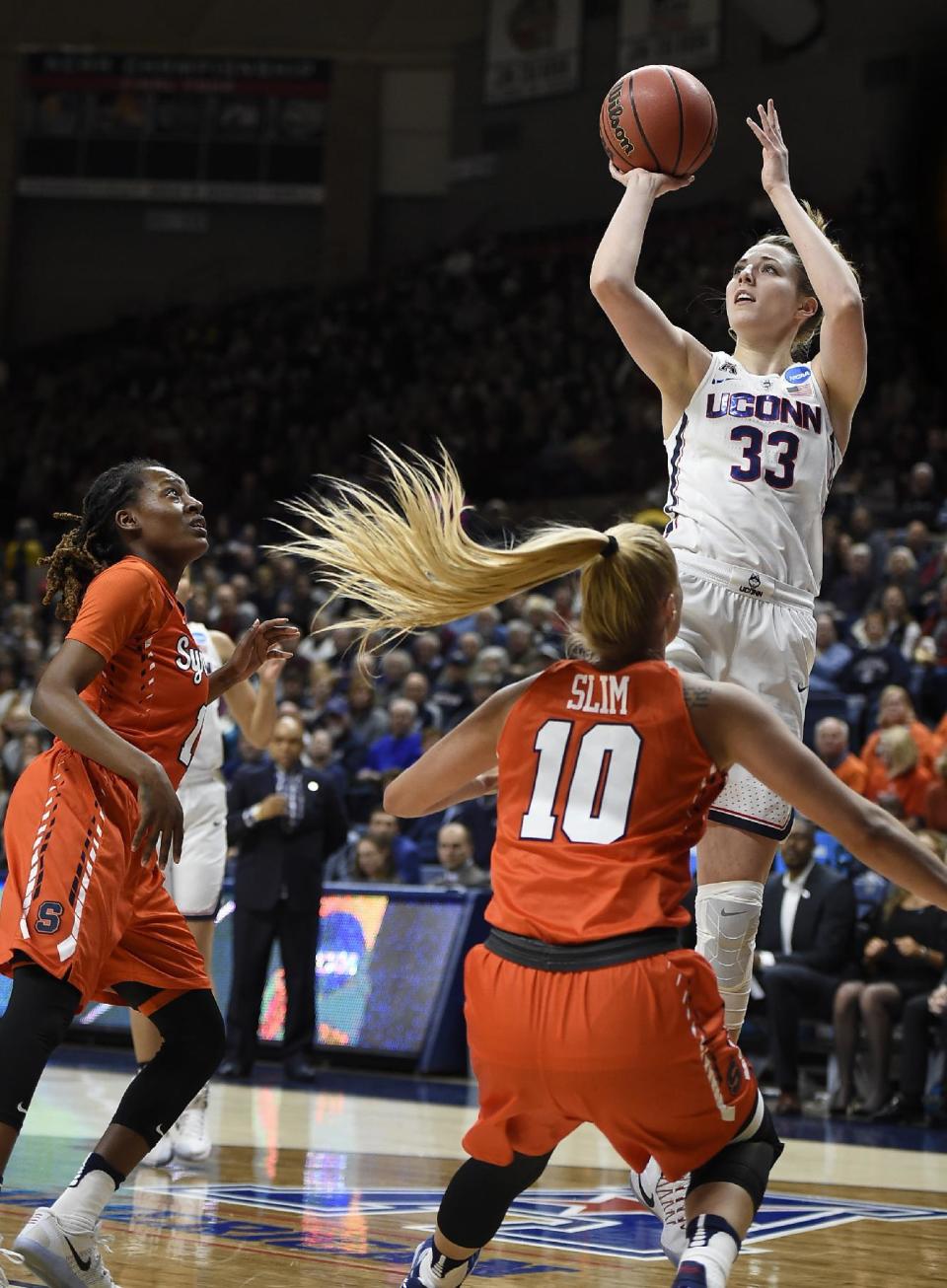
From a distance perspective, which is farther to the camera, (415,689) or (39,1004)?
(415,689)

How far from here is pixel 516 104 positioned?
87.6ft

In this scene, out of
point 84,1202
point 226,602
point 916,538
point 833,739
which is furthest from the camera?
point 226,602

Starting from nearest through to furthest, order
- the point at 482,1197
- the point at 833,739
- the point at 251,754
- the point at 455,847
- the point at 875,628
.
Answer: the point at 482,1197, the point at 455,847, the point at 833,739, the point at 251,754, the point at 875,628

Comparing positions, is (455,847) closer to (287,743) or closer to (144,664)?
(287,743)

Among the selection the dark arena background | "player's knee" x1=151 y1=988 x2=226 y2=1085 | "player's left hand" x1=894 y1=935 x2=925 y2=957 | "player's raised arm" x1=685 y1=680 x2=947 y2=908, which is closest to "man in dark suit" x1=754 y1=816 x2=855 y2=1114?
the dark arena background

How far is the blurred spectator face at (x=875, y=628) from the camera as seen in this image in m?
12.4

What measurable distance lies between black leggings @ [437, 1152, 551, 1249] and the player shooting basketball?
1.06 m

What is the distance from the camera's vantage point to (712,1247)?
2.98m

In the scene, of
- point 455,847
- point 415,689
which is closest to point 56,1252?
point 455,847

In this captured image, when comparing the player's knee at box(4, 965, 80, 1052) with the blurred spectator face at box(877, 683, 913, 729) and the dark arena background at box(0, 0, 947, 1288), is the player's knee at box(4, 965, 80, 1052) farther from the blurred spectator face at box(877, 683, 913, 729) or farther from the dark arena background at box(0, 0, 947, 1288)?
the blurred spectator face at box(877, 683, 913, 729)

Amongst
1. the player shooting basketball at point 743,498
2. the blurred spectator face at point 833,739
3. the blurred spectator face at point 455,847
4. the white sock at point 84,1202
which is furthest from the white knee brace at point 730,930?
the blurred spectator face at point 833,739

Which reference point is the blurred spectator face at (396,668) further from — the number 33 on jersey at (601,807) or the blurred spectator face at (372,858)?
the number 33 on jersey at (601,807)

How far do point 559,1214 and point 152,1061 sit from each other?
192 centimetres

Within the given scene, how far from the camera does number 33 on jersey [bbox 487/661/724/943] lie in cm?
301
